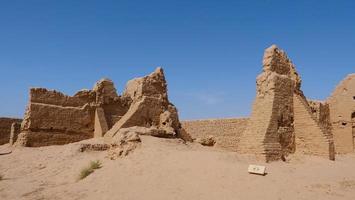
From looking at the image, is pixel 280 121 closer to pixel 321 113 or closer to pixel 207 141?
pixel 321 113

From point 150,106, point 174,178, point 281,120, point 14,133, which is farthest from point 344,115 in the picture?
point 14,133

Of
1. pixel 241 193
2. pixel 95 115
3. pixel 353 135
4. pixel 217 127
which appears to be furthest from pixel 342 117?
pixel 241 193

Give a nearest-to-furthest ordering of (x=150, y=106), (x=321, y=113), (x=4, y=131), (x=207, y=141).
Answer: (x=321, y=113)
(x=207, y=141)
(x=150, y=106)
(x=4, y=131)

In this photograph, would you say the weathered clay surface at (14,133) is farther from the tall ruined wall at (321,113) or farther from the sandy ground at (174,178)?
the tall ruined wall at (321,113)

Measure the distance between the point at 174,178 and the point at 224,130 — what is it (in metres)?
9.78

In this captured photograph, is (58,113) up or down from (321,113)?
down

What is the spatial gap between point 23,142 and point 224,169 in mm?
9945

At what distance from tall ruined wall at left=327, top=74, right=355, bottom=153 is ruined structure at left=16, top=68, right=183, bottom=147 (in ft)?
33.5

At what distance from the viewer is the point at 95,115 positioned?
699 inches

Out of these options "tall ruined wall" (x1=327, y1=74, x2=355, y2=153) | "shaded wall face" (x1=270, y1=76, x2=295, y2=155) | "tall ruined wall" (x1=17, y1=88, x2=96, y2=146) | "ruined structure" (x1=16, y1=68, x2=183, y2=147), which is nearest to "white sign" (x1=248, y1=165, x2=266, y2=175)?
"shaded wall face" (x1=270, y1=76, x2=295, y2=155)

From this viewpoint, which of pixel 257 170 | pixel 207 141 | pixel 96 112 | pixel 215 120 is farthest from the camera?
pixel 215 120

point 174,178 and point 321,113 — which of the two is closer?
point 174,178

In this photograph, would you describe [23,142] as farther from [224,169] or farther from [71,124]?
[224,169]

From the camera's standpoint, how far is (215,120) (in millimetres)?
19219
